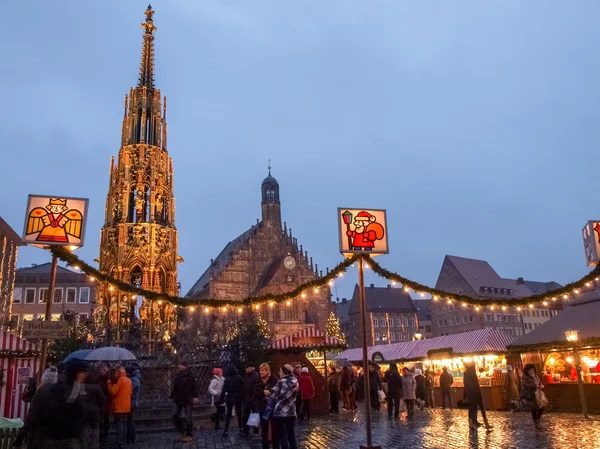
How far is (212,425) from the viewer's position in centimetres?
1348

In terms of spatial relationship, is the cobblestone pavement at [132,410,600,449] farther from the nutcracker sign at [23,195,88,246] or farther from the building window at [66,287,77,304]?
the building window at [66,287,77,304]

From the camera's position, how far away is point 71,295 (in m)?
51.7

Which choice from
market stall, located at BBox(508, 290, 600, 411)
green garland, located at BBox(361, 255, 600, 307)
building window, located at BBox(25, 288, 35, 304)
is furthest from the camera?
building window, located at BBox(25, 288, 35, 304)

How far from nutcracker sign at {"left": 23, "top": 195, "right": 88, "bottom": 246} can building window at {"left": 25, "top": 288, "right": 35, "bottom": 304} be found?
47.0 meters

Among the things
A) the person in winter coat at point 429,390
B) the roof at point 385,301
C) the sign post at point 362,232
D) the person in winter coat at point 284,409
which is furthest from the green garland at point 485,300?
the roof at point 385,301

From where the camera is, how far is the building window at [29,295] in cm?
5016

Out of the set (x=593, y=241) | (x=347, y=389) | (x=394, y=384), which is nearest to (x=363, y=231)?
(x=593, y=241)

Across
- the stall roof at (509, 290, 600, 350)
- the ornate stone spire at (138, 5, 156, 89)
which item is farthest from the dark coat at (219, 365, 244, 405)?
the ornate stone spire at (138, 5, 156, 89)

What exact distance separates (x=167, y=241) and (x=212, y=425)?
1083 cm

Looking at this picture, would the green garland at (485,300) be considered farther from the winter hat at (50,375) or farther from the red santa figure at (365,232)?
the winter hat at (50,375)

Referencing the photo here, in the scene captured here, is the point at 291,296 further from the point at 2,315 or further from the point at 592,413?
the point at 2,315

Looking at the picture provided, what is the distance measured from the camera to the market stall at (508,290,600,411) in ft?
50.2

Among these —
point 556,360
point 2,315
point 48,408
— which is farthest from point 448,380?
point 2,315

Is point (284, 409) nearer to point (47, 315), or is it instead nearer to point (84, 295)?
point (47, 315)
